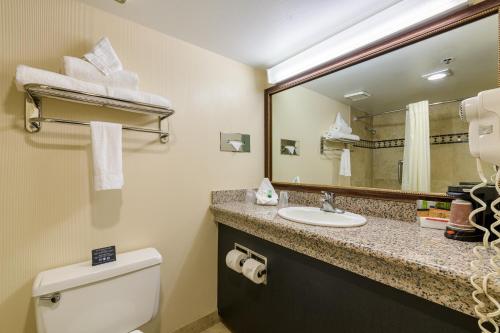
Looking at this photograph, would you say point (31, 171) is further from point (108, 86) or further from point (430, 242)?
point (430, 242)

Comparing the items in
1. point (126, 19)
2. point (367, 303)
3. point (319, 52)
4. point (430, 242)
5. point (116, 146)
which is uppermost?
point (126, 19)

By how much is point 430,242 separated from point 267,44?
4.54ft

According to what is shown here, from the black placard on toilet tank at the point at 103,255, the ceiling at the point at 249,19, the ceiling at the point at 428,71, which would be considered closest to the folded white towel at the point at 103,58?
the ceiling at the point at 249,19

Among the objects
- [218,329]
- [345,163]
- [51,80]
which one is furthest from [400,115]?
[218,329]

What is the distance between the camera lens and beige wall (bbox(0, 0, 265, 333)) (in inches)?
37.7

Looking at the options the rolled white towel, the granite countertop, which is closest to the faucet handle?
the granite countertop

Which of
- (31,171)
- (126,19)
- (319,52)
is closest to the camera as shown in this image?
(31,171)

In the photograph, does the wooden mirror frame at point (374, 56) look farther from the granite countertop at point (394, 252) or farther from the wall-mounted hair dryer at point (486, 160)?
the wall-mounted hair dryer at point (486, 160)

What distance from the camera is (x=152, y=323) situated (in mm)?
1289

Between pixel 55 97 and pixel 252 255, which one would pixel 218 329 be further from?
pixel 55 97

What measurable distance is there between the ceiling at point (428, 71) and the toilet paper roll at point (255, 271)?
43.9 inches

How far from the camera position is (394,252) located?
690mm

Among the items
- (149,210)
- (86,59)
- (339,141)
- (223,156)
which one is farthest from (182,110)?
(339,141)

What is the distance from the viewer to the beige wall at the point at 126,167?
957 millimetres
